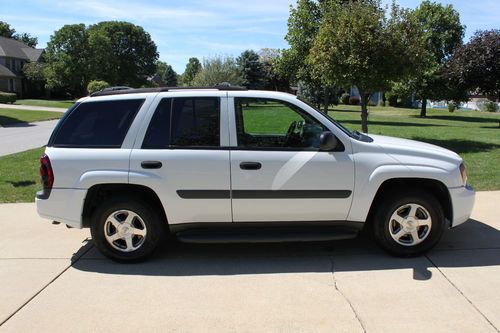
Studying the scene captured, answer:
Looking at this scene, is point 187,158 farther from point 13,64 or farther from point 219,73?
point 13,64

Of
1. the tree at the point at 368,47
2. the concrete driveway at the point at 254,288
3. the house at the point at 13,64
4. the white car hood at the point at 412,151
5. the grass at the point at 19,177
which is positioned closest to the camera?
the concrete driveway at the point at 254,288

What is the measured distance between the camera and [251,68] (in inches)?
2394

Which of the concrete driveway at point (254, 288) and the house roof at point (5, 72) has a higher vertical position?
the house roof at point (5, 72)

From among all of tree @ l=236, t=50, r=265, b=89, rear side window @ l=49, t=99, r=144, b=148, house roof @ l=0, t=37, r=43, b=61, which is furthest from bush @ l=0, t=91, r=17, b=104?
rear side window @ l=49, t=99, r=144, b=148

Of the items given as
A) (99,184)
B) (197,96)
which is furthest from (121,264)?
(197,96)

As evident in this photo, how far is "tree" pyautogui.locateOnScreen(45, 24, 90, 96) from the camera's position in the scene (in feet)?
196

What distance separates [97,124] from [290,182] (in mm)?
2127

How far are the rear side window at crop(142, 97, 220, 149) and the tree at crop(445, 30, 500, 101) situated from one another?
2527cm

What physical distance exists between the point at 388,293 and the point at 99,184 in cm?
301

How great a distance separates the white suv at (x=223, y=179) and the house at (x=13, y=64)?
59848 millimetres

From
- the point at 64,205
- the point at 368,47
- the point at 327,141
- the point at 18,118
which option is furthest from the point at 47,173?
the point at 18,118

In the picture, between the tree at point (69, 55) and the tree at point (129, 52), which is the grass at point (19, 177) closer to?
the tree at point (69, 55)

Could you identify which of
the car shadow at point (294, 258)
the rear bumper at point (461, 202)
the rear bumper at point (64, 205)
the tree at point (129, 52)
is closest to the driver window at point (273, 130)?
the car shadow at point (294, 258)

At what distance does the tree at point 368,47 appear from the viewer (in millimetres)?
13500
